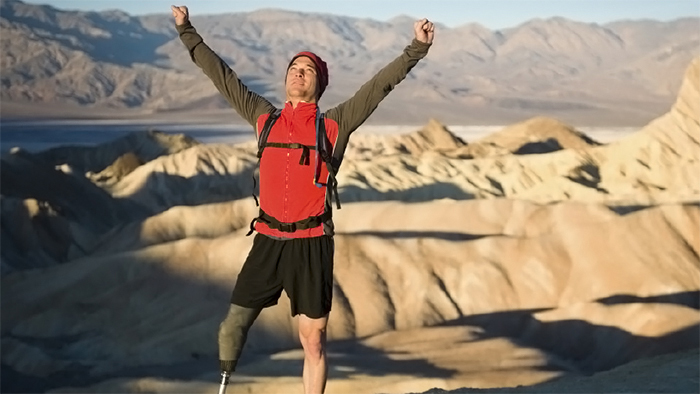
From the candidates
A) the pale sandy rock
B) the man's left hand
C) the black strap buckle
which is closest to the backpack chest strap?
the black strap buckle

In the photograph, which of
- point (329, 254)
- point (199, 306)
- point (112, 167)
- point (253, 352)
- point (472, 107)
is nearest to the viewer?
point (329, 254)

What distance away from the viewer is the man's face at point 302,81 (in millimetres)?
5434

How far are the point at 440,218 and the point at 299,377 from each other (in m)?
15.1

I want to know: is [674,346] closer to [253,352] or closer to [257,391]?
[257,391]

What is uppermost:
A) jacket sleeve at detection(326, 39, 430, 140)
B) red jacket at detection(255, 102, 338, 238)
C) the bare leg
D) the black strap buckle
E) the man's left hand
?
the man's left hand

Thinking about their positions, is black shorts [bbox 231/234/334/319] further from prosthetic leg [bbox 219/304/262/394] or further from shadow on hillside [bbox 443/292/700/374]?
shadow on hillside [bbox 443/292/700/374]

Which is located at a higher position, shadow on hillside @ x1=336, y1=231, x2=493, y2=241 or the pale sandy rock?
the pale sandy rock

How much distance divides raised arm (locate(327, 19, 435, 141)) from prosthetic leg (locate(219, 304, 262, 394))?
1128 millimetres

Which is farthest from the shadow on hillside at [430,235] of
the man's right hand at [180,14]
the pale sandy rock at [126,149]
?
the pale sandy rock at [126,149]

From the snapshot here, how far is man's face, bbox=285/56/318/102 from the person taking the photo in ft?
17.8

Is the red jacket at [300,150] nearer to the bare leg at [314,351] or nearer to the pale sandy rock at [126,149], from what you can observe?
the bare leg at [314,351]

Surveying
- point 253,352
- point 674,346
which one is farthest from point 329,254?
point 253,352

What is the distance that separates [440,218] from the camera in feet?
108

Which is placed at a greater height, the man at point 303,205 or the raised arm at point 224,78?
the raised arm at point 224,78
